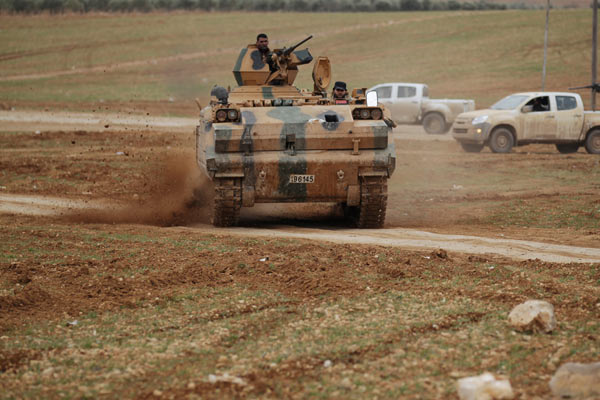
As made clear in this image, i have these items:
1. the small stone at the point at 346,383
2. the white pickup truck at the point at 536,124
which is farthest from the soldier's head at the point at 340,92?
the white pickup truck at the point at 536,124

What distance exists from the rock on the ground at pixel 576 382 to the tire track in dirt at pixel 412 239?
4.54 meters

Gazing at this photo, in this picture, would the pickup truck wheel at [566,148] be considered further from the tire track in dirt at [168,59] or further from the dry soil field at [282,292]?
the tire track in dirt at [168,59]

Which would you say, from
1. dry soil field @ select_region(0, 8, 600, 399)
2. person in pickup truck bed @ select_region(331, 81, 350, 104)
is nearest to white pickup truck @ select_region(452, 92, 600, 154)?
dry soil field @ select_region(0, 8, 600, 399)

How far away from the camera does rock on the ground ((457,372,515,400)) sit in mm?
5297

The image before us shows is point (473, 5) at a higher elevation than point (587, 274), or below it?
higher

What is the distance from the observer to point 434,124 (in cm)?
3141

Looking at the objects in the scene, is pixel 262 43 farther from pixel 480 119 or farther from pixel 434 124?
pixel 434 124

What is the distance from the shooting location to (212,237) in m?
11.5

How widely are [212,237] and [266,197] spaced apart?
1.09 m

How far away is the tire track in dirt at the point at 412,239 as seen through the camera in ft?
34.1

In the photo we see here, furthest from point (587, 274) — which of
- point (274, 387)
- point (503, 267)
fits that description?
point (274, 387)

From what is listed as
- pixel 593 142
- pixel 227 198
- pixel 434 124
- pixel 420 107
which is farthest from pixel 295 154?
pixel 420 107

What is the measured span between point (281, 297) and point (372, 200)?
4.62 meters

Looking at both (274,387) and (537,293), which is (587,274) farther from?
(274,387)
